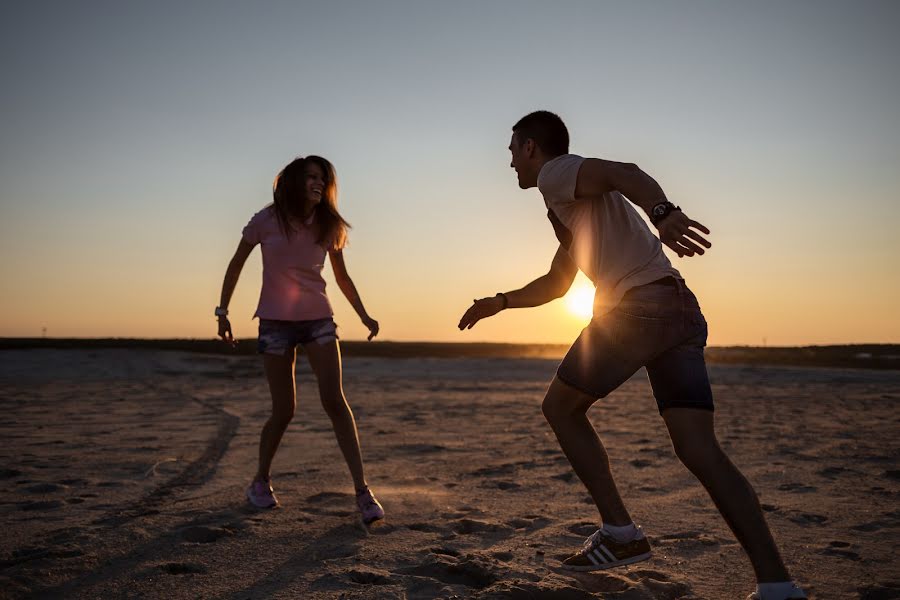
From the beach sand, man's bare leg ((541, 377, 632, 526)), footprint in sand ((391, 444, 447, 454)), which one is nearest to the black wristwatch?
man's bare leg ((541, 377, 632, 526))

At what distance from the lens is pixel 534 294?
3.21 m

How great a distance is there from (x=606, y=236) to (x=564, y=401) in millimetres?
684

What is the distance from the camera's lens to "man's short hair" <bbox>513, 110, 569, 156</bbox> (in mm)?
2902

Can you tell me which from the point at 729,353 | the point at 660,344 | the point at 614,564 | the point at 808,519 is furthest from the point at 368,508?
the point at 729,353

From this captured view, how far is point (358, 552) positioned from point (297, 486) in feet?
5.81

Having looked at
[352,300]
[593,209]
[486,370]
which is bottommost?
[486,370]

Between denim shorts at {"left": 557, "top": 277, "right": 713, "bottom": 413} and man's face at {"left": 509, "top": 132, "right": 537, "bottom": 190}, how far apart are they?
0.70m

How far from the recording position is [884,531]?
12.1ft

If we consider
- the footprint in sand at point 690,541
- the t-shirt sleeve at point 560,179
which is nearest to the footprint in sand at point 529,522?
the footprint in sand at point 690,541

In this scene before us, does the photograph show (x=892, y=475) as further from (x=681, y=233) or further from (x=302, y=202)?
(x=302, y=202)

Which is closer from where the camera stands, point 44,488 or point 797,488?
point 44,488

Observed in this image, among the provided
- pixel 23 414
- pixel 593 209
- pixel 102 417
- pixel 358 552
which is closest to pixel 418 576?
pixel 358 552

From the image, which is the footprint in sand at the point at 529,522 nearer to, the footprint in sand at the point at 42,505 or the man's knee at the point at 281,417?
the man's knee at the point at 281,417

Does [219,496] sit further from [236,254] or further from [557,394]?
[557,394]
